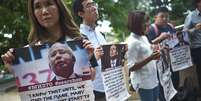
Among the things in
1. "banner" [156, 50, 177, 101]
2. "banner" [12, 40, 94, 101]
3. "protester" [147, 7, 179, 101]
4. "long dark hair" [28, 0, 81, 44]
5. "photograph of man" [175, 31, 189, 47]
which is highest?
"long dark hair" [28, 0, 81, 44]

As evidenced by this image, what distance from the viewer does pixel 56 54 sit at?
338cm

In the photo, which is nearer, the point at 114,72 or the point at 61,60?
the point at 61,60

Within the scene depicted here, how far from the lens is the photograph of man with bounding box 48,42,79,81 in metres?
3.38

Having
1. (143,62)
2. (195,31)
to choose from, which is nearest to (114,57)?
(143,62)

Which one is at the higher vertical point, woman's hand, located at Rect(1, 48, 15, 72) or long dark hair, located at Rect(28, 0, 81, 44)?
long dark hair, located at Rect(28, 0, 81, 44)

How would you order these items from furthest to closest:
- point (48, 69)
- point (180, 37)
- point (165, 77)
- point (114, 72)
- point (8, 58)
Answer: point (180, 37), point (165, 77), point (114, 72), point (48, 69), point (8, 58)

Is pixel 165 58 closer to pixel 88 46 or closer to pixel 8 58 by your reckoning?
pixel 88 46

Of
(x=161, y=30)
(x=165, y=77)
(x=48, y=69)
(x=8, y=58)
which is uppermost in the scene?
(x=8, y=58)

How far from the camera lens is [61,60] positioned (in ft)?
11.1

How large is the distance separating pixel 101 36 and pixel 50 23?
148cm

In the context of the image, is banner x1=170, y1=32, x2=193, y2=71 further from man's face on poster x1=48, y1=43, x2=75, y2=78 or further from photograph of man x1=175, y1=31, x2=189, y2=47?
man's face on poster x1=48, y1=43, x2=75, y2=78

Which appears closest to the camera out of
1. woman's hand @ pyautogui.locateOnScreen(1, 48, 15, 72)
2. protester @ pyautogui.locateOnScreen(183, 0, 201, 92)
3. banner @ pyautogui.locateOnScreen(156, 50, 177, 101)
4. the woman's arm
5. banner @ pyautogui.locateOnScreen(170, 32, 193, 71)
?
woman's hand @ pyautogui.locateOnScreen(1, 48, 15, 72)

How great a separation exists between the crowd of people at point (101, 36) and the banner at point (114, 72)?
0.10 metres

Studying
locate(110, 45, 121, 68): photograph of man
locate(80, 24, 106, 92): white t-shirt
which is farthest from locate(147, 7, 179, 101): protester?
locate(80, 24, 106, 92): white t-shirt
